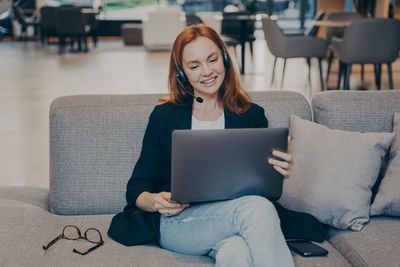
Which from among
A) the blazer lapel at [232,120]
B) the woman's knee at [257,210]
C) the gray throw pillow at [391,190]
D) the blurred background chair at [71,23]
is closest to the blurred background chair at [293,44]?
the gray throw pillow at [391,190]

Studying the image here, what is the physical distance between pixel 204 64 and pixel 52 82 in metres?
6.87

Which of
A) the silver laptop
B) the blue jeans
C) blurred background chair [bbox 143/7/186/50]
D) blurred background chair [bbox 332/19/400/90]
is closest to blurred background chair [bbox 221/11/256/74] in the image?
blurred background chair [bbox 332/19/400/90]

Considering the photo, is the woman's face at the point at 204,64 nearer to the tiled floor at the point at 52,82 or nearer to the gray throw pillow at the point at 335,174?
the gray throw pillow at the point at 335,174

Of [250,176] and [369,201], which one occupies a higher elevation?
[250,176]

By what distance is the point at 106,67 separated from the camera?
1043cm

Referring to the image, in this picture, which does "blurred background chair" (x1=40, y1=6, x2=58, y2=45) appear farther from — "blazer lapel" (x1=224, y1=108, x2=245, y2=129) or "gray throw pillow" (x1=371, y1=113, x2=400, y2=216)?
"gray throw pillow" (x1=371, y1=113, x2=400, y2=216)

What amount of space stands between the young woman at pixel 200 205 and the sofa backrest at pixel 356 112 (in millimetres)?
305

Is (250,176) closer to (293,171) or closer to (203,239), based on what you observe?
(203,239)

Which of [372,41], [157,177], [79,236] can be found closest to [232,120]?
[157,177]

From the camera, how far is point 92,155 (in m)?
2.28

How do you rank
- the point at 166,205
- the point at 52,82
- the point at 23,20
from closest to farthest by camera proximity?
the point at 166,205
the point at 52,82
the point at 23,20

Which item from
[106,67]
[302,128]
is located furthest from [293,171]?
[106,67]

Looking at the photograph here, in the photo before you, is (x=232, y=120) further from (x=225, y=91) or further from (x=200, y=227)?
(x=200, y=227)

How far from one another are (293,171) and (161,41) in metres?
12.2
